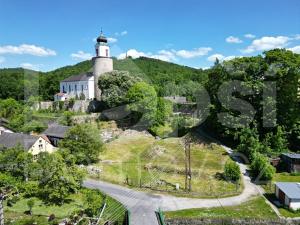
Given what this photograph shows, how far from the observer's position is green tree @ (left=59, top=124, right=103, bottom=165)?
3020 centimetres

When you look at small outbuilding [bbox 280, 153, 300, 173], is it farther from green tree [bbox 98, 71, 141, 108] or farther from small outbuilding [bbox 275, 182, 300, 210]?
green tree [bbox 98, 71, 141, 108]

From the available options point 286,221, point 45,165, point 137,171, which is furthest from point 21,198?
point 286,221

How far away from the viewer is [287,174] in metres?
29.1

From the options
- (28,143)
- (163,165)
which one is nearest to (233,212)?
(163,165)

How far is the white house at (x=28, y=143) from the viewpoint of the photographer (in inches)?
1224

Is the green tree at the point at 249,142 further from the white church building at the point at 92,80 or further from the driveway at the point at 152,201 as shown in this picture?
the white church building at the point at 92,80

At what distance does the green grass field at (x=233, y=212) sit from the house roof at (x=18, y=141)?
1714 cm

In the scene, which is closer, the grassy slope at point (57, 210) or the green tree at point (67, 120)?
Answer: the grassy slope at point (57, 210)

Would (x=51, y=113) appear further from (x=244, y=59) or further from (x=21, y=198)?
(x=244, y=59)

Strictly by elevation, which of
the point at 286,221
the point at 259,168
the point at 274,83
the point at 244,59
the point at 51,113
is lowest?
the point at 286,221

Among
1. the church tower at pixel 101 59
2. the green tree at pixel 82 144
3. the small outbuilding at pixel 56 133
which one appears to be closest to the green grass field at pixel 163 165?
the green tree at pixel 82 144

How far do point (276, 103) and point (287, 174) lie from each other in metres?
8.73

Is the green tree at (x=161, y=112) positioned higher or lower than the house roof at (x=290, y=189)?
higher

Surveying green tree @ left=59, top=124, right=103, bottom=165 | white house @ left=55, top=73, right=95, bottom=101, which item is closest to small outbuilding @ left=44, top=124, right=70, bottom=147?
green tree @ left=59, top=124, right=103, bottom=165
